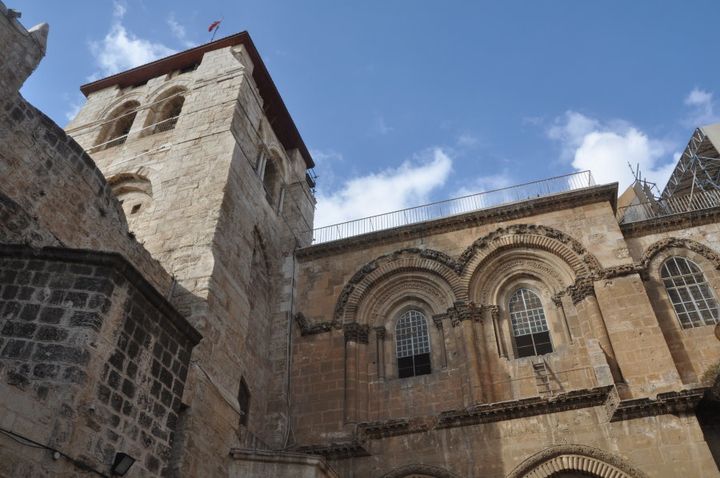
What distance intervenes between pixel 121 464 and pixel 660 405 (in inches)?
368

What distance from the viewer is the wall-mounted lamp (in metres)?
6.99

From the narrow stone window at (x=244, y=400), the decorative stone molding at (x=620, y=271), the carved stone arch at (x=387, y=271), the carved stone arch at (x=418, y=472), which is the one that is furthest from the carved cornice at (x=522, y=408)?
the narrow stone window at (x=244, y=400)

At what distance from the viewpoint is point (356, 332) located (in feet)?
47.9

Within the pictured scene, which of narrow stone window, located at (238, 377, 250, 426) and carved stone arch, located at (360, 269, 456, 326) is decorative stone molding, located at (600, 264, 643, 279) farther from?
narrow stone window, located at (238, 377, 250, 426)

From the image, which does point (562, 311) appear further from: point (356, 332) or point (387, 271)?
point (356, 332)

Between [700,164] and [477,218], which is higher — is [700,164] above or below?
above

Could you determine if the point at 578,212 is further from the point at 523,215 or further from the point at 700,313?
the point at 700,313

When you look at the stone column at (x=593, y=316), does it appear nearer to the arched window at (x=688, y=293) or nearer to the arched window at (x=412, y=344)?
the arched window at (x=688, y=293)

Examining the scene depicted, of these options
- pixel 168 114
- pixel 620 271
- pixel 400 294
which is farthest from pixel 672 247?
pixel 168 114

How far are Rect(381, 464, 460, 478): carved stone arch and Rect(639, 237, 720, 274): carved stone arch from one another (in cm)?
649

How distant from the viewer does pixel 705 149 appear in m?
22.5

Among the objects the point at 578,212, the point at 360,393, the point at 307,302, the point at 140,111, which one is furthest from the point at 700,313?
the point at 140,111

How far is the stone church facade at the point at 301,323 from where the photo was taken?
23.5 ft

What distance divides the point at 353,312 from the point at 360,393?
2.14 m
